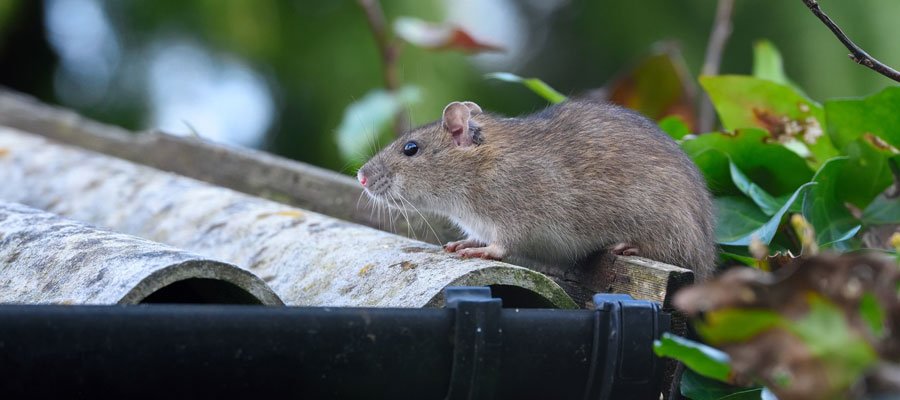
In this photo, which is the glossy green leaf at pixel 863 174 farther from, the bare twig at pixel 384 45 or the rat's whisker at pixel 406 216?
the bare twig at pixel 384 45

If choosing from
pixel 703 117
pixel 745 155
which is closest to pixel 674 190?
pixel 745 155

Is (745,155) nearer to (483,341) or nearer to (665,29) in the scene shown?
(483,341)

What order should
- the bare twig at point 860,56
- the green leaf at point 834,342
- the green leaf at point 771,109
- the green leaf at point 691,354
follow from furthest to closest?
the green leaf at point 771,109 → the bare twig at point 860,56 → the green leaf at point 691,354 → the green leaf at point 834,342

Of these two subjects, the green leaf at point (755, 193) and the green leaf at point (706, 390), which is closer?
the green leaf at point (706, 390)

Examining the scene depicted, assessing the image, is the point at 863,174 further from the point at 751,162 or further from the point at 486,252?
the point at 486,252

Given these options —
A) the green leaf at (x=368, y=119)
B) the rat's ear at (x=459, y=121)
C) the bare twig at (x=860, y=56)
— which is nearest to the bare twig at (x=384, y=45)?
the green leaf at (x=368, y=119)

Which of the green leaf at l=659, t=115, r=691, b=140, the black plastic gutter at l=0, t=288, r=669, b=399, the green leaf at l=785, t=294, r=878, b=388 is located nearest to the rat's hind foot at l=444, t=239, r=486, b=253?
the green leaf at l=659, t=115, r=691, b=140

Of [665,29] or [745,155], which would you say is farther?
[665,29]
